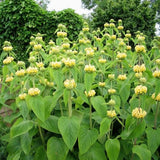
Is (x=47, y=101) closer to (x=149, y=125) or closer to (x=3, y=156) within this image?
(x=149, y=125)

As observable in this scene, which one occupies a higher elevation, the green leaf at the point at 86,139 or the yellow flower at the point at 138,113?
the yellow flower at the point at 138,113

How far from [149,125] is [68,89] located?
0.51 metres

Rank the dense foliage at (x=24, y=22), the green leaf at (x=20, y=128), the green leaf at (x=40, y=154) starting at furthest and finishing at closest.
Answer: the dense foliage at (x=24, y=22) < the green leaf at (x=40, y=154) < the green leaf at (x=20, y=128)

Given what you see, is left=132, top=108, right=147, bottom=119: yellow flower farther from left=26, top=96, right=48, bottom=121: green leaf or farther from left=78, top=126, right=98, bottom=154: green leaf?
left=26, top=96, right=48, bottom=121: green leaf

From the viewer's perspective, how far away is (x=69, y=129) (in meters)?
1.02

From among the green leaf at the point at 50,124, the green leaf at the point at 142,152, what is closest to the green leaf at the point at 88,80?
the green leaf at the point at 50,124

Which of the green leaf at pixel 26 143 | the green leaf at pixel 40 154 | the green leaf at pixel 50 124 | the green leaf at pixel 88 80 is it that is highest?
the green leaf at pixel 88 80

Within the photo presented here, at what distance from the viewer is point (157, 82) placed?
101cm

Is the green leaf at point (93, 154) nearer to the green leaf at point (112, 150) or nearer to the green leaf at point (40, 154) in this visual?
the green leaf at point (112, 150)

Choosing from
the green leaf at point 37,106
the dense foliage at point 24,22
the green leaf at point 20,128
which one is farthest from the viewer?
the dense foliage at point 24,22

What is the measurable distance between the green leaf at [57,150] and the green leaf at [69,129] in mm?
131

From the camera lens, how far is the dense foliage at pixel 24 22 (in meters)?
4.70

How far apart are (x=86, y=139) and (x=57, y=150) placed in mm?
160

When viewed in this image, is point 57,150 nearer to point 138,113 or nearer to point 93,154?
point 93,154
